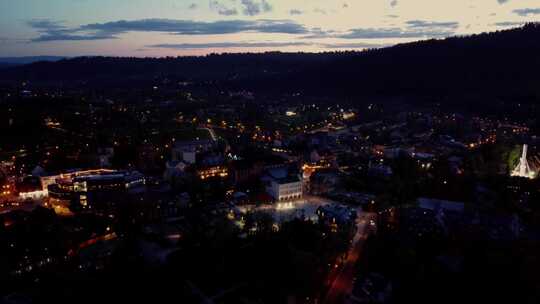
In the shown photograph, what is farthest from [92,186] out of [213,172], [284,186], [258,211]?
[284,186]

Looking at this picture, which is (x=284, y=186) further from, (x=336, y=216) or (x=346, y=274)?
(x=346, y=274)

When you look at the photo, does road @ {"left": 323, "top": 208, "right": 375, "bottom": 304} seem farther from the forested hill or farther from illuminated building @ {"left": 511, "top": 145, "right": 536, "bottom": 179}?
the forested hill

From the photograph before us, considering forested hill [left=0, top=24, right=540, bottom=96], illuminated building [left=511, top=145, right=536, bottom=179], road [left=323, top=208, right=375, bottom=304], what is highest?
forested hill [left=0, top=24, right=540, bottom=96]

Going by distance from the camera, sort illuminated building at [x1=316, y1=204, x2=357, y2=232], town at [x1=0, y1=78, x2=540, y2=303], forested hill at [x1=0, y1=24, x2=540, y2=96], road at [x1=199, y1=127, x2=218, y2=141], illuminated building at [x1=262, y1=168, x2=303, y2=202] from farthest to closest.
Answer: forested hill at [x1=0, y1=24, x2=540, y2=96] → road at [x1=199, y1=127, x2=218, y2=141] → illuminated building at [x1=262, y1=168, x2=303, y2=202] → illuminated building at [x1=316, y1=204, x2=357, y2=232] → town at [x1=0, y1=78, x2=540, y2=303]

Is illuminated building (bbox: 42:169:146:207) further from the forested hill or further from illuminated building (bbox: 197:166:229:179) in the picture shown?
the forested hill

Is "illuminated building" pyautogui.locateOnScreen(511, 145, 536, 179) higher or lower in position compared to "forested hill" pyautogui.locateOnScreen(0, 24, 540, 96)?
lower

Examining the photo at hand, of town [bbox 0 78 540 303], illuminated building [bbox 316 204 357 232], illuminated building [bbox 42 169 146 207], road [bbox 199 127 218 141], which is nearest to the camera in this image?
town [bbox 0 78 540 303]

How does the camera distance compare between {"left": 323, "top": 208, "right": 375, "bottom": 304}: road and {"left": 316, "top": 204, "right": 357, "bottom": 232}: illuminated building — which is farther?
{"left": 316, "top": 204, "right": 357, "bottom": 232}: illuminated building

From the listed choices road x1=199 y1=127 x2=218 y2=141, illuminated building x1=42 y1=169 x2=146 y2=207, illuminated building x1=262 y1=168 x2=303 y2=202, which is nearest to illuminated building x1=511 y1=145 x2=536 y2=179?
illuminated building x1=262 y1=168 x2=303 y2=202

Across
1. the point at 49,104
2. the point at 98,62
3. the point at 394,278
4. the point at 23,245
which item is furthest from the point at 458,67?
the point at 98,62

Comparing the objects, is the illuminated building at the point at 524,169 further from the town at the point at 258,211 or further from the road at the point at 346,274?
the road at the point at 346,274
